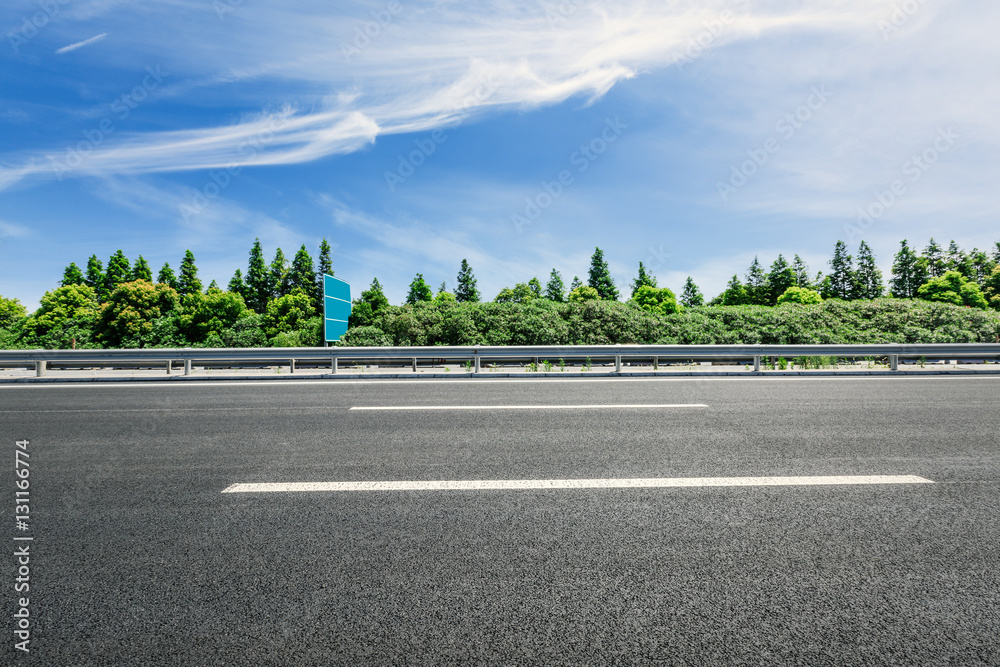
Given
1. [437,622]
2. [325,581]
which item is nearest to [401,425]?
[325,581]

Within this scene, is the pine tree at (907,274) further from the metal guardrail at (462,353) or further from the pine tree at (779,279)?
the metal guardrail at (462,353)

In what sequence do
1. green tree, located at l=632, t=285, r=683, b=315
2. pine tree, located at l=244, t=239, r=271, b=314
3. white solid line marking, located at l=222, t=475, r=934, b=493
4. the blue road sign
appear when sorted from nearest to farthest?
white solid line marking, located at l=222, t=475, r=934, b=493, the blue road sign, pine tree, located at l=244, t=239, r=271, b=314, green tree, located at l=632, t=285, r=683, b=315

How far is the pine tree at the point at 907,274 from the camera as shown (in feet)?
200

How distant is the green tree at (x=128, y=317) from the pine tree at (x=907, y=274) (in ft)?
283

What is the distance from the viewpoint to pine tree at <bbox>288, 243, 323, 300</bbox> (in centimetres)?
5641

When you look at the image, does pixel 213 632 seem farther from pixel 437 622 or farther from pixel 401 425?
pixel 401 425

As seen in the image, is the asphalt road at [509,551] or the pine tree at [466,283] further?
the pine tree at [466,283]

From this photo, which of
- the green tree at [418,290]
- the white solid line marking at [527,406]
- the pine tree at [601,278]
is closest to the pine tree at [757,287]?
the pine tree at [601,278]

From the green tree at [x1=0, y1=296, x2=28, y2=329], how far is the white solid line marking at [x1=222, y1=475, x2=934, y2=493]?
106252 millimetres

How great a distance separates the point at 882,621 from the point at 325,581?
2674 mm

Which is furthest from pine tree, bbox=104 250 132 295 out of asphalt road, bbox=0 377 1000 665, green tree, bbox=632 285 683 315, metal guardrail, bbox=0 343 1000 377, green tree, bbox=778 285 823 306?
green tree, bbox=778 285 823 306

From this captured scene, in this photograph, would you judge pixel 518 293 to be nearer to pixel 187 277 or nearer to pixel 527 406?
pixel 187 277

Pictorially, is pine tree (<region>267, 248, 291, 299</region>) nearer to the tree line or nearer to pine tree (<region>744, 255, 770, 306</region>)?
the tree line

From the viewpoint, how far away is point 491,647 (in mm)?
1959
